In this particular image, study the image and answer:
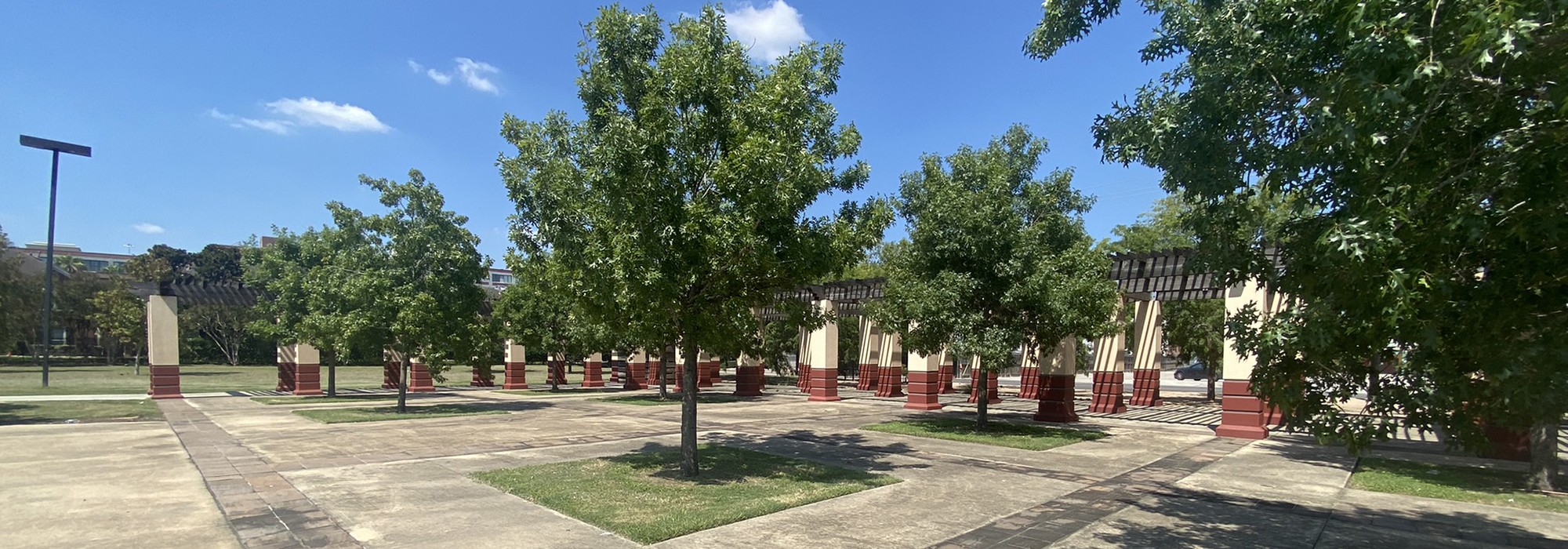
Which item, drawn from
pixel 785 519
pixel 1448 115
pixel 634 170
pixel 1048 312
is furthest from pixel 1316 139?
pixel 1048 312

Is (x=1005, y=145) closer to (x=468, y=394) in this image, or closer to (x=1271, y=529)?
(x=1271, y=529)

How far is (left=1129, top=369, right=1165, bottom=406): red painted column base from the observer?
91.1 ft

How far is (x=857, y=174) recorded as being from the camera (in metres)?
12.8

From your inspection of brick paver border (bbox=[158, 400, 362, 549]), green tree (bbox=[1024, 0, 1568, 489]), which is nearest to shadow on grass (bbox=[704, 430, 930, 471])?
brick paver border (bbox=[158, 400, 362, 549])

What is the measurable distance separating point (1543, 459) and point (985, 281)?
9.34 meters

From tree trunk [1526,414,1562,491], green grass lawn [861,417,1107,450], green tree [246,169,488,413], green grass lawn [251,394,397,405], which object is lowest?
green grass lawn [251,394,397,405]

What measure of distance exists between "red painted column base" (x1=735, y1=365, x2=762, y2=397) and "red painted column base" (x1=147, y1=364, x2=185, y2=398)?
20.9 metres

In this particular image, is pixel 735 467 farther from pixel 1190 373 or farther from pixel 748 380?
pixel 1190 373

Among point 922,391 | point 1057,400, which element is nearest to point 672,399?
point 922,391

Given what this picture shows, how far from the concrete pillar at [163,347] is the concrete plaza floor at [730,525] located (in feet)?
34.4

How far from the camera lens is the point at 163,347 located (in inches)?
1086

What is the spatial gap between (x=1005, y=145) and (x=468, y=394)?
2493cm

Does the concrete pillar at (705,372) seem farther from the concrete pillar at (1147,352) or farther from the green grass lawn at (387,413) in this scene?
the concrete pillar at (1147,352)

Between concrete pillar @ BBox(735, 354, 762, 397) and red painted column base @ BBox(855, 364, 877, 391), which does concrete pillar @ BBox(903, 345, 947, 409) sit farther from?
red painted column base @ BBox(855, 364, 877, 391)
